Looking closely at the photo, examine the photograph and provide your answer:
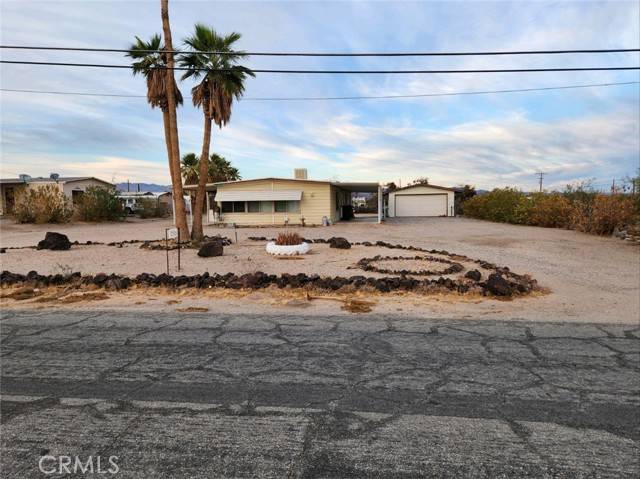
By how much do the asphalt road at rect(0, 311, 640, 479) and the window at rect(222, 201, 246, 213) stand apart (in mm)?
23787

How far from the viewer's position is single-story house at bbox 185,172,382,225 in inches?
1097

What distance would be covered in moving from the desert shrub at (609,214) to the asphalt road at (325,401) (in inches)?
672

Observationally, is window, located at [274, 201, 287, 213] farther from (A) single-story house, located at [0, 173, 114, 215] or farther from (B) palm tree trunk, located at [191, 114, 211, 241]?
(A) single-story house, located at [0, 173, 114, 215]

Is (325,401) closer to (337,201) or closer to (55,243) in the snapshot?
(55,243)

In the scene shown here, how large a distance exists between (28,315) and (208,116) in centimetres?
1055

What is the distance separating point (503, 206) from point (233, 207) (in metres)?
21.0

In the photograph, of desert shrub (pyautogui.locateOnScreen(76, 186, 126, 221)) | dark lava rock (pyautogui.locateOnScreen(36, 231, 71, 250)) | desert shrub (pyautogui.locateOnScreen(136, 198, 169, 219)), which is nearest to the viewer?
dark lava rock (pyautogui.locateOnScreen(36, 231, 71, 250))

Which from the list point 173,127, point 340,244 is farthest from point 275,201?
point 340,244

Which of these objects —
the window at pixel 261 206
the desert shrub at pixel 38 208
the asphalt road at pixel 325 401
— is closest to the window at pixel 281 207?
the window at pixel 261 206

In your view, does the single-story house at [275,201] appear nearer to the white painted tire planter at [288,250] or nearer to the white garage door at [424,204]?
the white painted tire planter at [288,250]

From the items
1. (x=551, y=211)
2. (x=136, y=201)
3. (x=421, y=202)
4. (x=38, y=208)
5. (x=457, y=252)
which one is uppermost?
(x=136, y=201)

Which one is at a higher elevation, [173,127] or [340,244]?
[173,127]

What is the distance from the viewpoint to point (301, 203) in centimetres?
2842

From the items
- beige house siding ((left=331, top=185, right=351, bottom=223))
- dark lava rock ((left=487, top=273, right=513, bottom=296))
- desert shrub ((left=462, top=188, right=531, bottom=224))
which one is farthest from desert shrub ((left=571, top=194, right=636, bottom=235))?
dark lava rock ((left=487, top=273, right=513, bottom=296))
